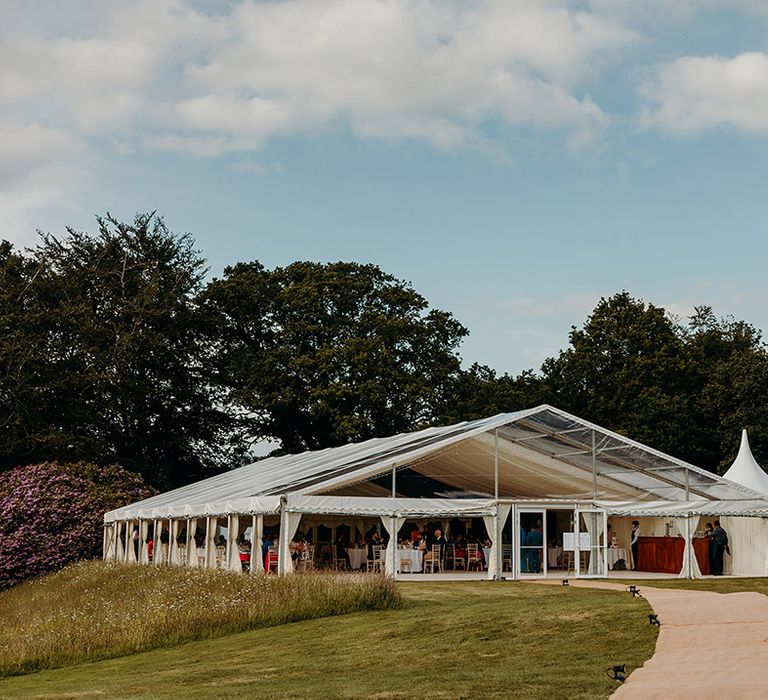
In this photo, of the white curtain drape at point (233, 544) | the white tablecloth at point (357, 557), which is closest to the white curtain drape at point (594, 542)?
the white tablecloth at point (357, 557)

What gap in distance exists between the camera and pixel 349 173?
2536cm

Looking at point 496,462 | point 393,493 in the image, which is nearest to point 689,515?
point 496,462

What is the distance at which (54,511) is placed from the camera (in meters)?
38.8

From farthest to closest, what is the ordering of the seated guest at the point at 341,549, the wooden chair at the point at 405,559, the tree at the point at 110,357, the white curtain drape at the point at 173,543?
the tree at the point at 110,357 → the white curtain drape at the point at 173,543 → the seated guest at the point at 341,549 → the wooden chair at the point at 405,559

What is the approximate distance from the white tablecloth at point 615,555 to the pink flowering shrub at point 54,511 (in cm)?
1688

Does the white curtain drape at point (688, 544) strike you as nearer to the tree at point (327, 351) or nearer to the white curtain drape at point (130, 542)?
the white curtain drape at point (130, 542)

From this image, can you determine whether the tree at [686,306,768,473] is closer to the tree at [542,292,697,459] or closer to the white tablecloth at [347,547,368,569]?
the tree at [542,292,697,459]

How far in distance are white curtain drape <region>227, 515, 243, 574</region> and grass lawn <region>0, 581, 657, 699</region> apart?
8.97 m

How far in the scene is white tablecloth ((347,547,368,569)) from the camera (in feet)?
100

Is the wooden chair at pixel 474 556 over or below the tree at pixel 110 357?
below

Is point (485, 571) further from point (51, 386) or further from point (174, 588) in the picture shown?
point (51, 386)

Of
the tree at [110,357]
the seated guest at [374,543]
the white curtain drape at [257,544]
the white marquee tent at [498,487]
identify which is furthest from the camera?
the tree at [110,357]

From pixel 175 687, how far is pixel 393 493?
1406 centimetres

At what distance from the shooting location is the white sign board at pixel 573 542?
28344mm
